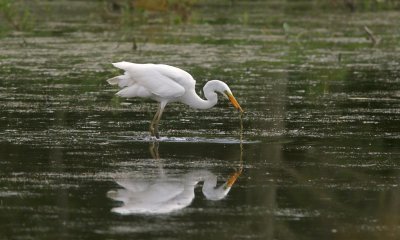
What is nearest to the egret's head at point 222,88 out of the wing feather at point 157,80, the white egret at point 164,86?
the white egret at point 164,86

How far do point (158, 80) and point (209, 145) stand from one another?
4.61 feet

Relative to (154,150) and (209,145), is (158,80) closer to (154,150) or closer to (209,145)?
(209,145)

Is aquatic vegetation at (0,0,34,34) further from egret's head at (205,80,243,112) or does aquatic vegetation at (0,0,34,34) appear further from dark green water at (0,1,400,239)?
egret's head at (205,80,243,112)

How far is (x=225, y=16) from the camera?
40625 millimetres

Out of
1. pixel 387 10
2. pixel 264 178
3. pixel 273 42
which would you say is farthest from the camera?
pixel 387 10

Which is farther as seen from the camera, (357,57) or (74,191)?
(357,57)

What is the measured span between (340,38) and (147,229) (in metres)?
23.2

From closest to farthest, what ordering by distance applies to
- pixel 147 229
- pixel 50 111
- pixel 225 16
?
pixel 147 229 < pixel 50 111 < pixel 225 16

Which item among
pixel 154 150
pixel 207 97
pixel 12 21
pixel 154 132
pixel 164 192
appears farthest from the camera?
pixel 12 21

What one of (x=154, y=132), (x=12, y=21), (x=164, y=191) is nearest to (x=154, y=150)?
(x=154, y=132)

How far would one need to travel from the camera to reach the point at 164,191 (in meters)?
9.91

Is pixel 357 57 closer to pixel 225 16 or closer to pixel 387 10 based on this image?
pixel 225 16

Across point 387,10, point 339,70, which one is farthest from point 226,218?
point 387,10

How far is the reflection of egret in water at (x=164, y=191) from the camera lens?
9242 mm
